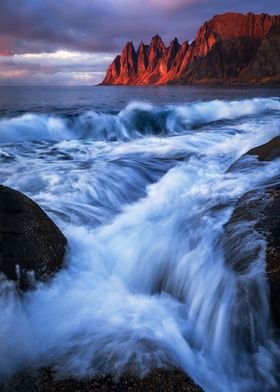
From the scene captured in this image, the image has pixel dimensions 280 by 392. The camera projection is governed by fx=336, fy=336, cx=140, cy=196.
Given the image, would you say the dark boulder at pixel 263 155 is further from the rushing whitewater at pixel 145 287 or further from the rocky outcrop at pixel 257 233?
the rocky outcrop at pixel 257 233

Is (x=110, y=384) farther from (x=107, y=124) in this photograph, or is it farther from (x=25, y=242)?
(x=107, y=124)

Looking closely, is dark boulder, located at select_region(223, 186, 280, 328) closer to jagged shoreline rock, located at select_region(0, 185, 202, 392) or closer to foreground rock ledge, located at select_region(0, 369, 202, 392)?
foreground rock ledge, located at select_region(0, 369, 202, 392)

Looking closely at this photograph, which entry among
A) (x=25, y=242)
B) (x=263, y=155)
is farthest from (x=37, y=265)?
(x=263, y=155)

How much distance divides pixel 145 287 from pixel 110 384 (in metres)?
1.91

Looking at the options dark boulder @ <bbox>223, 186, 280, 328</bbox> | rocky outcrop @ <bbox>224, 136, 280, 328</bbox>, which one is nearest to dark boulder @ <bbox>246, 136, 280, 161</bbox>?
rocky outcrop @ <bbox>224, 136, 280, 328</bbox>

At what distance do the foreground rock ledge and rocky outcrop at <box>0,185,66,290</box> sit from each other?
1152 millimetres

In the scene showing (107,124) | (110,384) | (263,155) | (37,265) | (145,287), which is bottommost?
(145,287)

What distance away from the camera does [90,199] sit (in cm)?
656

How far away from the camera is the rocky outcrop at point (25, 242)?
3184 mm

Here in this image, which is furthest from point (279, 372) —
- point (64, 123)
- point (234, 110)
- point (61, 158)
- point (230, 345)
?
point (234, 110)

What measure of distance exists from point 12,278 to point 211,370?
192 centimetres

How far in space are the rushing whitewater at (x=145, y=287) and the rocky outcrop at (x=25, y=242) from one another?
0.49ft

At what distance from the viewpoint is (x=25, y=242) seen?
3.34 meters

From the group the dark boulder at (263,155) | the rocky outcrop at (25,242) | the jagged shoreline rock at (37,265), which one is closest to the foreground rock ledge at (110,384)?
the jagged shoreline rock at (37,265)
